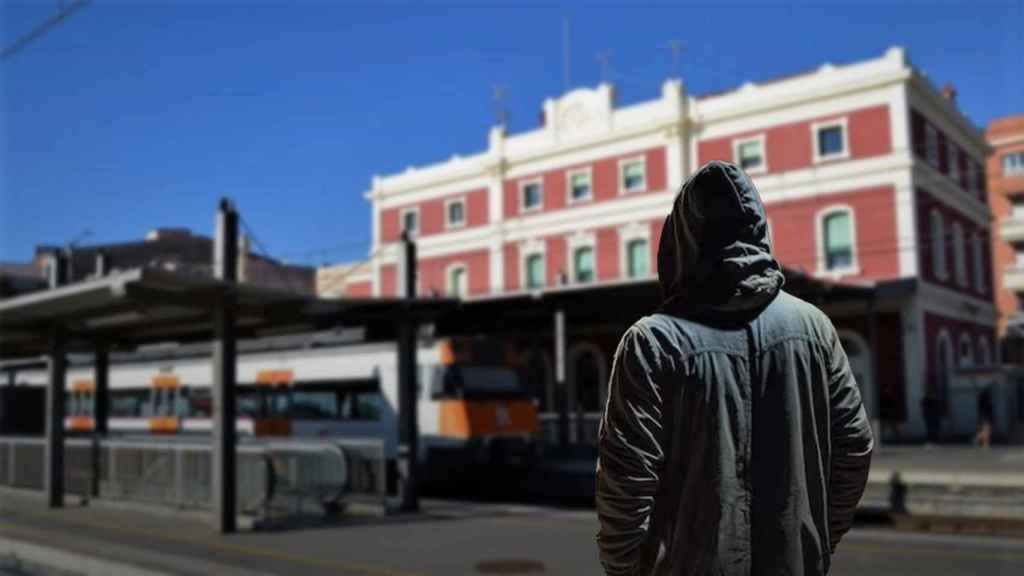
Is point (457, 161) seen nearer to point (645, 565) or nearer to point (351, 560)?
point (351, 560)

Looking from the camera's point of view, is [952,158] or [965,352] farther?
[965,352]

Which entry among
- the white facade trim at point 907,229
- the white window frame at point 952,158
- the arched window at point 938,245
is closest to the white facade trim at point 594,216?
the white facade trim at point 907,229

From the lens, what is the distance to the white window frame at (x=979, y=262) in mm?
38812

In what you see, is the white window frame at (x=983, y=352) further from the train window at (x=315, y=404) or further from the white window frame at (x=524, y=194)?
the train window at (x=315, y=404)

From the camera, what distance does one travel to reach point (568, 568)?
9.88 metres

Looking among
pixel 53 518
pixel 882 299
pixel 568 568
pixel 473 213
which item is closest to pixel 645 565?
pixel 568 568

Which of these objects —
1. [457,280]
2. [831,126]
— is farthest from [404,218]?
[831,126]

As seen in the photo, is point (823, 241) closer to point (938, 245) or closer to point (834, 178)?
point (834, 178)

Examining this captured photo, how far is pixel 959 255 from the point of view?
36.6 meters

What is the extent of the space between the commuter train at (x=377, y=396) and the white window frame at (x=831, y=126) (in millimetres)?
17737

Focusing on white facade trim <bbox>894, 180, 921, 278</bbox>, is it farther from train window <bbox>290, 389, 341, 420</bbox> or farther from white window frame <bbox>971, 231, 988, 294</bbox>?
train window <bbox>290, 389, 341, 420</bbox>

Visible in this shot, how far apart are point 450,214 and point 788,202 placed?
1692 cm

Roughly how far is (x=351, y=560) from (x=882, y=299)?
84.9 ft

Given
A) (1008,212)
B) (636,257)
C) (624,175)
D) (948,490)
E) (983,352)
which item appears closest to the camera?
(948,490)
